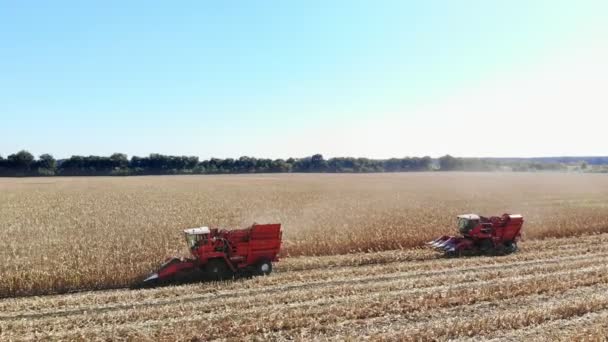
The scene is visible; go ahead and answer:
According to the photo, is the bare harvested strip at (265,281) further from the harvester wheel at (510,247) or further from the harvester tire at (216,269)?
the harvester tire at (216,269)

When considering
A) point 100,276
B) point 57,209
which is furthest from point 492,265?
point 57,209

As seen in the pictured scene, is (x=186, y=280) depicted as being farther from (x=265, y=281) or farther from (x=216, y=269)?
(x=265, y=281)

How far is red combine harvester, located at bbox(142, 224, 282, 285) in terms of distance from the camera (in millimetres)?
12859

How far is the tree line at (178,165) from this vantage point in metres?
107

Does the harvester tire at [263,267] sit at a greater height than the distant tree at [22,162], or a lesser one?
lesser

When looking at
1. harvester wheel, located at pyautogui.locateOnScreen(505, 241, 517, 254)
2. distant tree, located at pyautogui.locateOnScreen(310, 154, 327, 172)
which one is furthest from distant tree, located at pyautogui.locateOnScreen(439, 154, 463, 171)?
harvester wheel, located at pyautogui.locateOnScreen(505, 241, 517, 254)

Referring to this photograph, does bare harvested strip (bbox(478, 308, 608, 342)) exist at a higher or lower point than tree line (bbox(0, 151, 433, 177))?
lower

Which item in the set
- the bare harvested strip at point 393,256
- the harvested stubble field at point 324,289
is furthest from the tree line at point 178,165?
the bare harvested strip at point 393,256

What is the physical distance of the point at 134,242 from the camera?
17922 mm

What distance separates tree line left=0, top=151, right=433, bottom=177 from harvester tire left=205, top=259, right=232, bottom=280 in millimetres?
102445

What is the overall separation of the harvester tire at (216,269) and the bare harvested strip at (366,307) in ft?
9.94

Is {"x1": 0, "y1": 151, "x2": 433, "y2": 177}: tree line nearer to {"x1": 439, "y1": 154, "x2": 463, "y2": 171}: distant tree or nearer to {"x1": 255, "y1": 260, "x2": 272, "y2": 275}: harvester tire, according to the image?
{"x1": 439, "y1": 154, "x2": 463, "y2": 171}: distant tree

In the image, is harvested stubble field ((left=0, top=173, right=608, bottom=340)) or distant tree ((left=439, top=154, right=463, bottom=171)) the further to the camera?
distant tree ((left=439, top=154, right=463, bottom=171))

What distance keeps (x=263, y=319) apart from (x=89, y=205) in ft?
91.0
